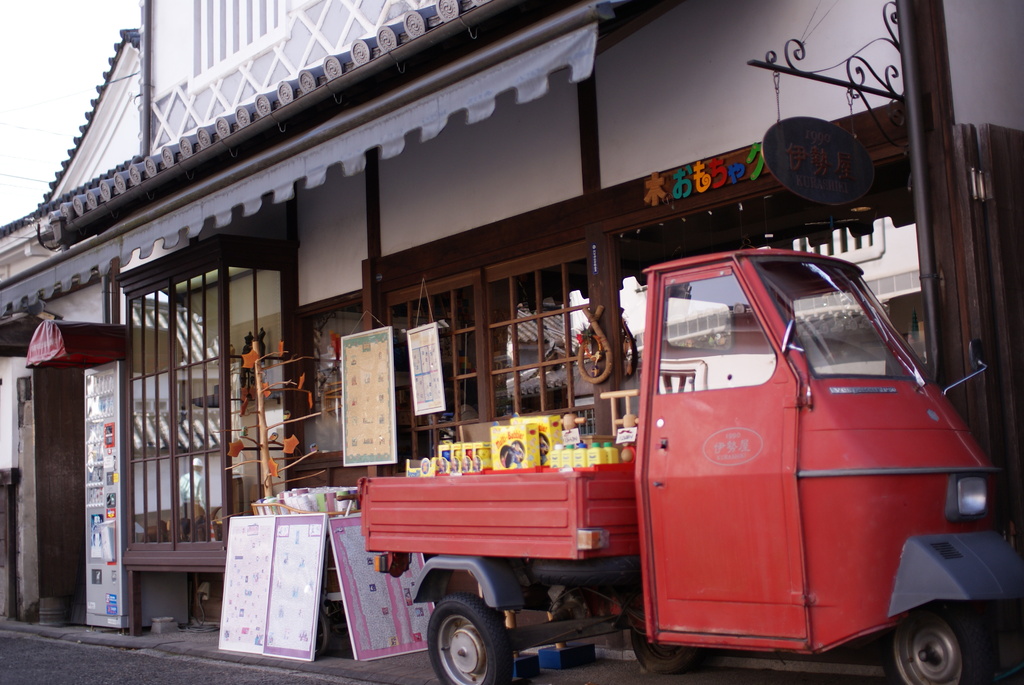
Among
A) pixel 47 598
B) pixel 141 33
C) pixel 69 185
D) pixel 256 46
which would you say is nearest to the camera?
pixel 256 46

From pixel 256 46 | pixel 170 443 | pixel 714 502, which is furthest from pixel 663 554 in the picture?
pixel 256 46

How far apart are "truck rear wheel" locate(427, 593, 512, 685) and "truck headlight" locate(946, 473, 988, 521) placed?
7.60ft

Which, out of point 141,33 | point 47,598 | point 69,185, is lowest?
point 47,598

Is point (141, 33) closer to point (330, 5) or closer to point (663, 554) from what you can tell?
point (330, 5)

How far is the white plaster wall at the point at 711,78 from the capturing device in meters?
6.05

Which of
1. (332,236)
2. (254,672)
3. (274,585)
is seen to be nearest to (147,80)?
(332,236)

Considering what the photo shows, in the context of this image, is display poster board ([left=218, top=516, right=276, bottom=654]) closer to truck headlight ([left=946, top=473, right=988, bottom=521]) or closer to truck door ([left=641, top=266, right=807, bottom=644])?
truck door ([left=641, top=266, right=807, bottom=644])

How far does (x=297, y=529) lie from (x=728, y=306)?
444cm

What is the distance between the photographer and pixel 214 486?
9.98 meters

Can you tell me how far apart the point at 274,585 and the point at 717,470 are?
14.9 feet

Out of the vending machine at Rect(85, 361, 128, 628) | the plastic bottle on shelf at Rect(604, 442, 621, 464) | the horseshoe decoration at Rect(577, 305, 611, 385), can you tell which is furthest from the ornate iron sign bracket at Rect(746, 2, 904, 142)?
the vending machine at Rect(85, 361, 128, 628)

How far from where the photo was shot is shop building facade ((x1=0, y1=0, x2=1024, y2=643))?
5.57 m

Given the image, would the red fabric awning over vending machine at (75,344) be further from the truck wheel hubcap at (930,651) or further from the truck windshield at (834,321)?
the truck wheel hubcap at (930,651)

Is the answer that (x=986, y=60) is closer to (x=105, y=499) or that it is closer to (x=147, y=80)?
(x=105, y=499)
